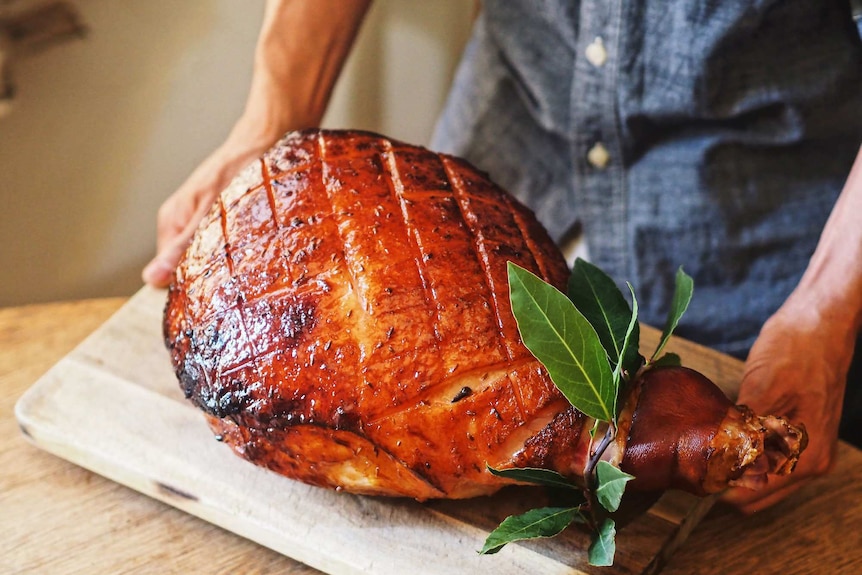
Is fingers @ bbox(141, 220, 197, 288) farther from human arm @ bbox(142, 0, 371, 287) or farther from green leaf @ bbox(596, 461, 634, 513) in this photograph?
green leaf @ bbox(596, 461, 634, 513)

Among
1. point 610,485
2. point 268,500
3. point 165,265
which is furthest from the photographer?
point 165,265

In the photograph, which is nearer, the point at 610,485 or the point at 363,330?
the point at 610,485

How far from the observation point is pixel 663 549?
1.23 meters

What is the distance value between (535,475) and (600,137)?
948 millimetres

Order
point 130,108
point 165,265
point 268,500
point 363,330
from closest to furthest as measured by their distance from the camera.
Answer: point 363,330 < point 268,500 < point 165,265 < point 130,108

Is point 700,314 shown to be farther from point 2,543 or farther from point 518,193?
point 2,543

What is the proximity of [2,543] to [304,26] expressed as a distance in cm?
127

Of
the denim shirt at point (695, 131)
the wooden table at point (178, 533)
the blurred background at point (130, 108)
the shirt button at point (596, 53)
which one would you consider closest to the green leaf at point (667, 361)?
the wooden table at point (178, 533)

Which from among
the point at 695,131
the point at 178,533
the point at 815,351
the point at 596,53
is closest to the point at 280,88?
the point at 596,53

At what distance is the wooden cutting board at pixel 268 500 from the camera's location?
121 cm

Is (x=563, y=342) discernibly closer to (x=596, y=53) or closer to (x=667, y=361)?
(x=667, y=361)

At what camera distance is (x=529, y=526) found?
3.44 feet

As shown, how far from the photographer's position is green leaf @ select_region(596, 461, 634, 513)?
1000 millimetres

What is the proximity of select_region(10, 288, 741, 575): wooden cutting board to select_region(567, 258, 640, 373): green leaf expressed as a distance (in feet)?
0.97
